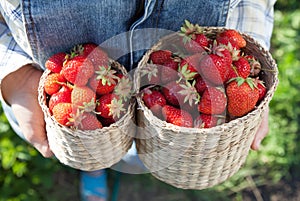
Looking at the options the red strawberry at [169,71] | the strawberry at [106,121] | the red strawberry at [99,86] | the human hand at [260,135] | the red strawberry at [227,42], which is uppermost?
the red strawberry at [227,42]

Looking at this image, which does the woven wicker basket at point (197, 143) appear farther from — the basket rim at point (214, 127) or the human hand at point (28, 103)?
the human hand at point (28, 103)

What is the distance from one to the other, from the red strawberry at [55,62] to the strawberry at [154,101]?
0.20 metres

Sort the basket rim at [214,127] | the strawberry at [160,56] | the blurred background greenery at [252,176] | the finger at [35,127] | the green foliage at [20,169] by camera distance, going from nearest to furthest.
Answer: the basket rim at [214,127], the strawberry at [160,56], the finger at [35,127], the green foliage at [20,169], the blurred background greenery at [252,176]

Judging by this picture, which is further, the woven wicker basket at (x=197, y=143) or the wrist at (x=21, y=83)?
the wrist at (x=21, y=83)

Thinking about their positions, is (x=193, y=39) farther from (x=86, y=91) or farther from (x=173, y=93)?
(x=86, y=91)

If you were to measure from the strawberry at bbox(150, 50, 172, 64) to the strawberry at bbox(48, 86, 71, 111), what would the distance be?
0.20 metres

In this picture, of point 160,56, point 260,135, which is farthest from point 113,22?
point 260,135

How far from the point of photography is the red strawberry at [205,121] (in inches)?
37.6

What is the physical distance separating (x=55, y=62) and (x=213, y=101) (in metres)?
0.36

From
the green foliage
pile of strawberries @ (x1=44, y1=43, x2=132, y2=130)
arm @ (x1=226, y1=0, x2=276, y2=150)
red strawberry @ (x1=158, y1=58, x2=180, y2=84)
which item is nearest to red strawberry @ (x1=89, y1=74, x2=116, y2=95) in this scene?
pile of strawberries @ (x1=44, y1=43, x2=132, y2=130)

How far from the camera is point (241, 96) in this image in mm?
949

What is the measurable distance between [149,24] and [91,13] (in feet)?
0.49

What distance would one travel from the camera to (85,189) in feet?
5.48

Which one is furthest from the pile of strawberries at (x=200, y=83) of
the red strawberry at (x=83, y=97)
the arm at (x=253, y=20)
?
the arm at (x=253, y=20)
